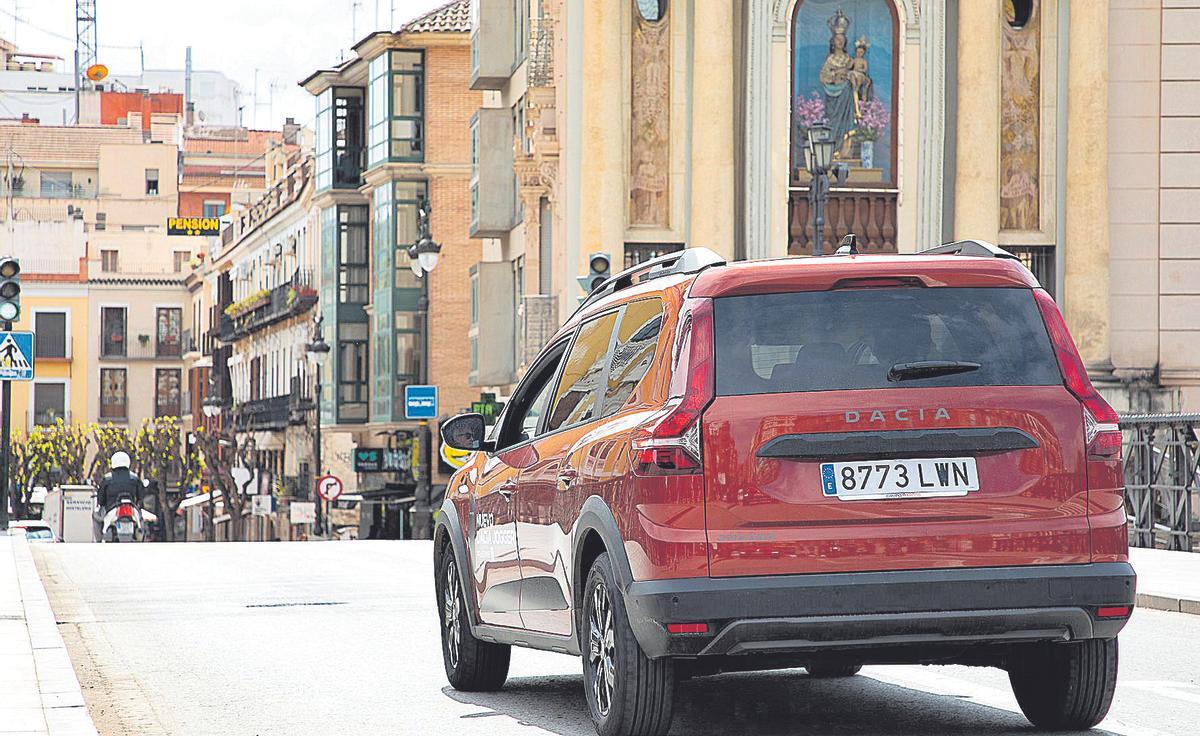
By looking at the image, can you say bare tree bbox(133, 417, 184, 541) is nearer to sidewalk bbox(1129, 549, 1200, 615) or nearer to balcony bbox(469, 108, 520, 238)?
A: balcony bbox(469, 108, 520, 238)

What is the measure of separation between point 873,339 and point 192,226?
10166 cm

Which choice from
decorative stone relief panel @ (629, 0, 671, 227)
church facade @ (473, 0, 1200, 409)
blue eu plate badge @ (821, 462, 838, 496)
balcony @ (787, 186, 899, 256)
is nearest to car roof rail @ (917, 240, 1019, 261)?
blue eu plate badge @ (821, 462, 838, 496)

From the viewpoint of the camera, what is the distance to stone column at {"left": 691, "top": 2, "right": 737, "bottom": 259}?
124 feet

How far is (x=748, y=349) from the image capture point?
25.3 feet

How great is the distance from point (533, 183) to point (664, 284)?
3569cm

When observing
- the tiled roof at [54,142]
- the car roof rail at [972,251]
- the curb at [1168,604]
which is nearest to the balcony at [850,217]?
the curb at [1168,604]

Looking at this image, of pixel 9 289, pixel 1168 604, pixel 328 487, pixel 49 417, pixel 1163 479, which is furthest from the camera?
pixel 49 417

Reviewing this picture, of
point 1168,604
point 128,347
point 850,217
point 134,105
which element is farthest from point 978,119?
point 134,105

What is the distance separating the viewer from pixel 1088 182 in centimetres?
3859

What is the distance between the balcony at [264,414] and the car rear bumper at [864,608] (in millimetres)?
65738

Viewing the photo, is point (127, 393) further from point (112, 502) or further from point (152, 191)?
point (112, 502)

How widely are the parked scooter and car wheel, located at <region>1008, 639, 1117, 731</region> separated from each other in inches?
1318

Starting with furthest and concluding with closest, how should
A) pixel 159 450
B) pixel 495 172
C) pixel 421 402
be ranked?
pixel 159 450 < pixel 495 172 < pixel 421 402

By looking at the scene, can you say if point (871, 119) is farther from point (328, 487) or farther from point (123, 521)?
point (328, 487)
